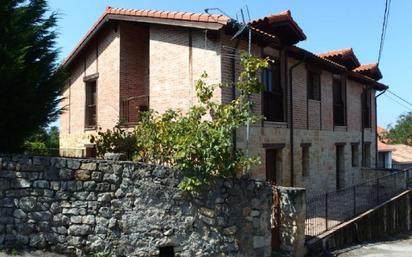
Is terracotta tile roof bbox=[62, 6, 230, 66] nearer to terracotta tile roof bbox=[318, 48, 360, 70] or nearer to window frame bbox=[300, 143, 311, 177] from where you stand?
window frame bbox=[300, 143, 311, 177]

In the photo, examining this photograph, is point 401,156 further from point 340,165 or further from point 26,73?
point 26,73

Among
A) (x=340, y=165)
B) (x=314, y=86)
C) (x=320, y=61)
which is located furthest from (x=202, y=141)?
(x=340, y=165)

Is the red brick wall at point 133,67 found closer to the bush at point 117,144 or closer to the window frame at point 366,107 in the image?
the bush at point 117,144

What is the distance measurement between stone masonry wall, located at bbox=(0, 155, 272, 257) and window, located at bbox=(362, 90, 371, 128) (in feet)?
53.4

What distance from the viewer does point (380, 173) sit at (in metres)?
19.2

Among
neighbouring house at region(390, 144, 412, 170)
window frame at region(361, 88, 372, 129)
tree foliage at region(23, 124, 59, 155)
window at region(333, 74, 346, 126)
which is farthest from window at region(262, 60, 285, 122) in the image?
neighbouring house at region(390, 144, 412, 170)

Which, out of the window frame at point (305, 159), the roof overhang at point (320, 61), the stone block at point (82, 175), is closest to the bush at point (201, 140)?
the stone block at point (82, 175)

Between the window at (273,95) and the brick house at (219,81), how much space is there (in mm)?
31

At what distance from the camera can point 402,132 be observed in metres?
44.2

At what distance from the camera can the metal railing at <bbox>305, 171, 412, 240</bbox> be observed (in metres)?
11.5

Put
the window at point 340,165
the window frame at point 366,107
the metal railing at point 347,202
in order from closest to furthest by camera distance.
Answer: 1. the metal railing at point 347,202
2. the window at point 340,165
3. the window frame at point 366,107

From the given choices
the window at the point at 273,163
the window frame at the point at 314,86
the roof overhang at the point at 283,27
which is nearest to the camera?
the roof overhang at the point at 283,27

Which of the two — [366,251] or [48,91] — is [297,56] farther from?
[48,91]

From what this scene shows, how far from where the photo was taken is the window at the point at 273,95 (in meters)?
12.9
